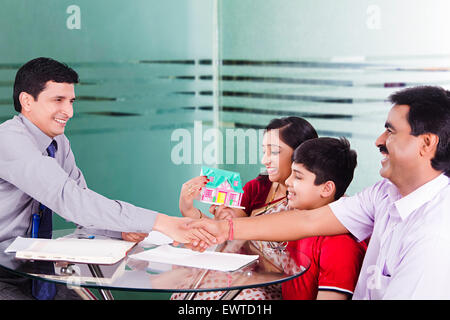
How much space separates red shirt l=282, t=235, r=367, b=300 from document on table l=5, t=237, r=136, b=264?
0.71m

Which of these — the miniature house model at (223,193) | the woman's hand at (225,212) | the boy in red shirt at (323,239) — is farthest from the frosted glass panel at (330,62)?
the miniature house model at (223,193)

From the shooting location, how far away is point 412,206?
1.79 meters

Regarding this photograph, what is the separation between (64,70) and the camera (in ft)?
8.25

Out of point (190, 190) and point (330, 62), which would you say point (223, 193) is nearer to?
point (190, 190)

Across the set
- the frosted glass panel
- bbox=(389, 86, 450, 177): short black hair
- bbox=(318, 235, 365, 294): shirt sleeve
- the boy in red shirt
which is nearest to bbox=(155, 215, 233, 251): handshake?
the boy in red shirt

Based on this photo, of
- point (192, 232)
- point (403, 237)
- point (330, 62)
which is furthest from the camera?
point (330, 62)

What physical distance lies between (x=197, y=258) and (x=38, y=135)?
3.24 feet

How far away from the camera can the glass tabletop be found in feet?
5.69

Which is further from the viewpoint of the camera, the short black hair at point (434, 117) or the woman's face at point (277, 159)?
the woman's face at point (277, 159)

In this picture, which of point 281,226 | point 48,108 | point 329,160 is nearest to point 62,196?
point 48,108

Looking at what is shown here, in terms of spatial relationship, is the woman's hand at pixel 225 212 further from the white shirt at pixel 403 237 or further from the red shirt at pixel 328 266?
the white shirt at pixel 403 237

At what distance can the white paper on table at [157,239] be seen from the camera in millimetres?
2318

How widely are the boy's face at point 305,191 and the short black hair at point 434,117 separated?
68 cm

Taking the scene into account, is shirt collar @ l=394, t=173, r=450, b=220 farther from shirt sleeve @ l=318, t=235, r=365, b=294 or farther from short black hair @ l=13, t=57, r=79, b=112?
short black hair @ l=13, t=57, r=79, b=112
